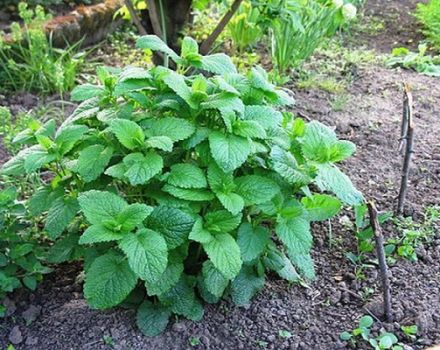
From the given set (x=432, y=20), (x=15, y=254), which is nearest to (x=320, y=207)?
(x=15, y=254)

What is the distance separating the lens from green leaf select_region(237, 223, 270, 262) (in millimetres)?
2158

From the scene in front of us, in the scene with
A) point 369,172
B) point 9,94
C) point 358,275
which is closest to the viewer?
point 358,275

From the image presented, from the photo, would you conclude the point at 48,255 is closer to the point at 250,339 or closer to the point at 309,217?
the point at 250,339

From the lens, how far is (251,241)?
7.17 feet

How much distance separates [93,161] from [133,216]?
27cm

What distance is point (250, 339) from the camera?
227 centimetres

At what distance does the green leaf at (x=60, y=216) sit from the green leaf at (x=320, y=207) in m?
0.83

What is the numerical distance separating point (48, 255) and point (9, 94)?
1.90 metres

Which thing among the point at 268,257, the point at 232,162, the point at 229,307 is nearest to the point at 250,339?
the point at 229,307

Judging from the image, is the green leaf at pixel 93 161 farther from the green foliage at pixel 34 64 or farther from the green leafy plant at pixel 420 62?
the green leafy plant at pixel 420 62

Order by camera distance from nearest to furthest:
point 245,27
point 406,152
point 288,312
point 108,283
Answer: point 108,283 → point 288,312 → point 406,152 → point 245,27

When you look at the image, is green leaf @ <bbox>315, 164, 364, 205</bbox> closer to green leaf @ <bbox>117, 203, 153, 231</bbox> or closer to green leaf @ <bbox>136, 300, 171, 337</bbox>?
green leaf @ <bbox>117, 203, 153, 231</bbox>

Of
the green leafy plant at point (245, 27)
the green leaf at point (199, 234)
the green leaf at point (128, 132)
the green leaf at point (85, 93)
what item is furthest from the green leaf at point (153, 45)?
the green leafy plant at point (245, 27)

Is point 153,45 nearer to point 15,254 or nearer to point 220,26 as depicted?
point 15,254
